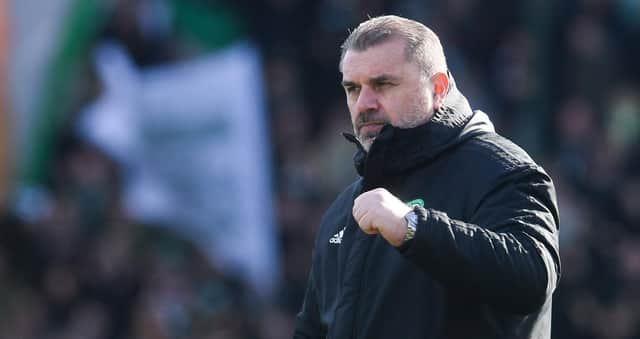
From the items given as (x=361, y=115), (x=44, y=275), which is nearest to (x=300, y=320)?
(x=361, y=115)

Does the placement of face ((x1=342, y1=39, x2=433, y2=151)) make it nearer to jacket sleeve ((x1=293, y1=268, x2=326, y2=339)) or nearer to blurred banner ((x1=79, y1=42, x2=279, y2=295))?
→ jacket sleeve ((x1=293, y1=268, x2=326, y2=339))

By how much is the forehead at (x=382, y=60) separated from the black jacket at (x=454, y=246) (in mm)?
166

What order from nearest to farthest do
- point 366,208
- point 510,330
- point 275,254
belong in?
point 366,208 < point 510,330 < point 275,254

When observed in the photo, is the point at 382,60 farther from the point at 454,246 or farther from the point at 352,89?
the point at 454,246

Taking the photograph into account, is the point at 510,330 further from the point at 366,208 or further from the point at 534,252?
the point at 366,208

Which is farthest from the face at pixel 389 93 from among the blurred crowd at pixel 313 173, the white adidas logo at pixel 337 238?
the blurred crowd at pixel 313 173

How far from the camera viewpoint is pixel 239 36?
980 cm

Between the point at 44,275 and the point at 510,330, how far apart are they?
22.7 feet

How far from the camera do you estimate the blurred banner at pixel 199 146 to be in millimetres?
9555

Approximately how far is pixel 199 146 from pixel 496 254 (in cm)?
656

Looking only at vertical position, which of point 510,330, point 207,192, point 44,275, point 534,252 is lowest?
point 44,275

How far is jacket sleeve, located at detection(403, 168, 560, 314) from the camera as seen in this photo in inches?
131

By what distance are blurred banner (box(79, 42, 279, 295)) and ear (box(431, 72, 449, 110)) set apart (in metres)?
5.79

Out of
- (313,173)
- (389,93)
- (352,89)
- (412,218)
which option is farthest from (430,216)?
(313,173)
